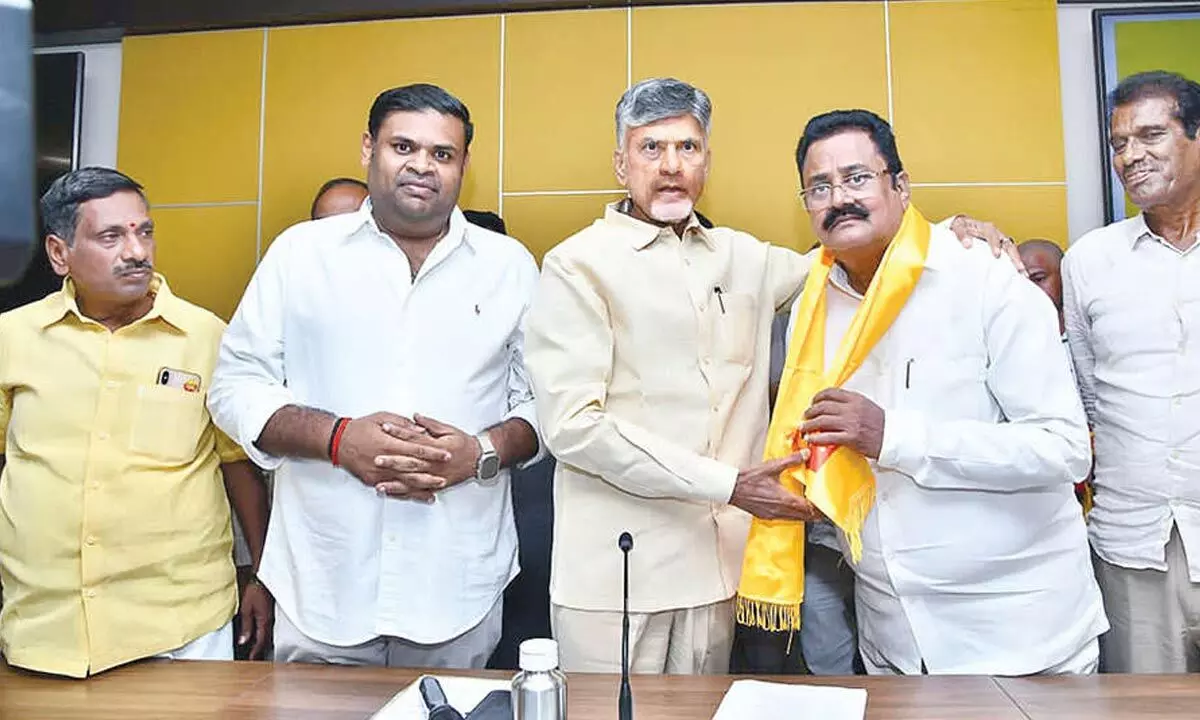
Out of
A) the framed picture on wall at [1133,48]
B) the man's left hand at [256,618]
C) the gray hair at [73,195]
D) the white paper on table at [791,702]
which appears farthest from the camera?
the framed picture on wall at [1133,48]

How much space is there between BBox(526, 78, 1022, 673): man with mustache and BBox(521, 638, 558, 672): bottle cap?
0.74 metres

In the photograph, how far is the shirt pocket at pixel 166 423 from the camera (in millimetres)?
2154

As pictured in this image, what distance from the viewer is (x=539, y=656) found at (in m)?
1.15

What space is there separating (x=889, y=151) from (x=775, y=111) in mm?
1694

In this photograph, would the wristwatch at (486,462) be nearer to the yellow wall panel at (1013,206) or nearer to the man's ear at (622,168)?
the man's ear at (622,168)

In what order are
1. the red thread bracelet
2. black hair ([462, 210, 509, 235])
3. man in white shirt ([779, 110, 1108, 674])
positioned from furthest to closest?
1. black hair ([462, 210, 509, 235])
2. the red thread bracelet
3. man in white shirt ([779, 110, 1108, 674])

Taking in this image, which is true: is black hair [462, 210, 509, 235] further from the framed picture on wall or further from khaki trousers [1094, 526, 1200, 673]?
the framed picture on wall

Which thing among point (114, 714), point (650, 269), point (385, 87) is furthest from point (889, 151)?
point (385, 87)

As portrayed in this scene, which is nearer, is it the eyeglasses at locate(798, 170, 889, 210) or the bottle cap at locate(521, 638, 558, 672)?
the bottle cap at locate(521, 638, 558, 672)

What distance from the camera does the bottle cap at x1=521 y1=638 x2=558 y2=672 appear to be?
3.77ft

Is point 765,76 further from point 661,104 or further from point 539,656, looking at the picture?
point 539,656

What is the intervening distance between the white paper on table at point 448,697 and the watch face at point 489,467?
1.71ft

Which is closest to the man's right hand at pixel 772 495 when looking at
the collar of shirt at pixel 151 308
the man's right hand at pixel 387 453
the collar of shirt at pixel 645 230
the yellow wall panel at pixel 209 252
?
the collar of shirt at pixel 645 230

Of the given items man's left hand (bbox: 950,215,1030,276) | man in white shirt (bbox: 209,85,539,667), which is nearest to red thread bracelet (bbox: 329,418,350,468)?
man in white shirt (bbox: 209,85,539,667)
